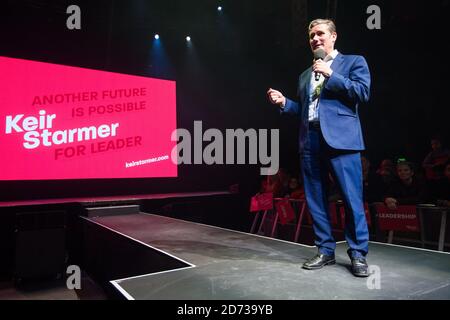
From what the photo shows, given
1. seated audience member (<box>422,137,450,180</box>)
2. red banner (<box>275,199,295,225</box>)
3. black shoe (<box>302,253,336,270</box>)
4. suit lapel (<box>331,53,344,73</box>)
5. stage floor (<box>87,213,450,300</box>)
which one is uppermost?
suit lapel (<box>331,53,344,73</box>)

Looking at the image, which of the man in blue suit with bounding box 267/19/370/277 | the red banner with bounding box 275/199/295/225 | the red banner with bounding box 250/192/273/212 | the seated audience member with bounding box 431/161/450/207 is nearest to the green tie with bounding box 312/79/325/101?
the man in blue suit with bounding box 267/19/370/277

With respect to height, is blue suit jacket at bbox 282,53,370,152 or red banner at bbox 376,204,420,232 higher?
blue suit jacket at bbox 282,53,370,152

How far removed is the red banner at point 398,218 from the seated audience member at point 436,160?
1093 mm

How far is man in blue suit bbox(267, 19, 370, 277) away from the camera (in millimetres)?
1430

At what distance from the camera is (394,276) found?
140 cm

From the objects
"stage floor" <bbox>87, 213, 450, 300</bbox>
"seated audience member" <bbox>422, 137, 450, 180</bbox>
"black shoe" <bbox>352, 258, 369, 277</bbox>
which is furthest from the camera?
"seated audience member" <bbox>422, 137, 450, 180</bbox>

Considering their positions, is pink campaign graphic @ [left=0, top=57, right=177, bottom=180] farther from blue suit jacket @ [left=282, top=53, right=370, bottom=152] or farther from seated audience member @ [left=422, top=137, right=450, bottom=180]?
blue suit jacket @ [left=282, top=53, right=370, bottom=152]

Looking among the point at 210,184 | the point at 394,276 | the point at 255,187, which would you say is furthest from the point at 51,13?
the point at 394,276

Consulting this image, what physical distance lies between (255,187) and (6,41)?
4.33 meters

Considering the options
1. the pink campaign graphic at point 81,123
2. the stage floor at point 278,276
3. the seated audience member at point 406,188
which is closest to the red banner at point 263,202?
the pink campaign graphic at point 81,123

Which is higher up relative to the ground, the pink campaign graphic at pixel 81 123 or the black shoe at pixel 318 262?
the pink campaign graphic at pixel 81 123

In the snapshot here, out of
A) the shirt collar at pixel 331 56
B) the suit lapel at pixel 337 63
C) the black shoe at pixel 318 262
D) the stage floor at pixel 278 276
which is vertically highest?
the shirt collar at pixel 331 56

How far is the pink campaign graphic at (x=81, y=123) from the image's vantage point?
397cm

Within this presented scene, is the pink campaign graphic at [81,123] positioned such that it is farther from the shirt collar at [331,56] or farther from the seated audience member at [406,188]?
the shirt collar at [331,56]
